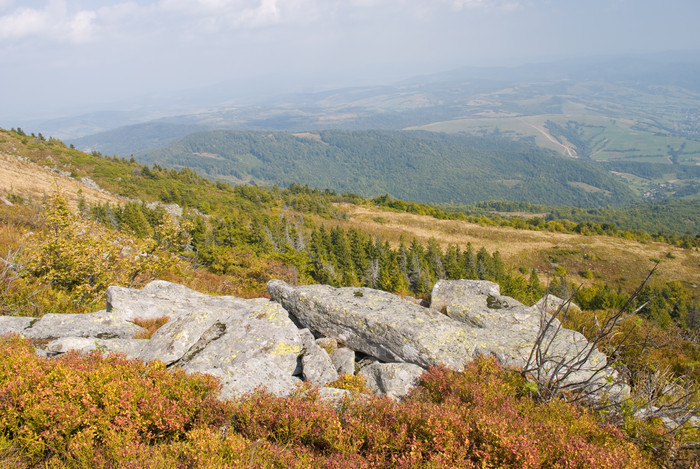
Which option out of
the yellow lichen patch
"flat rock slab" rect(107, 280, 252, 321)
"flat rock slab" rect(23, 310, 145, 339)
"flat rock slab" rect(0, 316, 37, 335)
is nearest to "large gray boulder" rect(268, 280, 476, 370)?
the yellow lichen patch

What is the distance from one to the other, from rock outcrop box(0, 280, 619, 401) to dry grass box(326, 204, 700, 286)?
5792 cm

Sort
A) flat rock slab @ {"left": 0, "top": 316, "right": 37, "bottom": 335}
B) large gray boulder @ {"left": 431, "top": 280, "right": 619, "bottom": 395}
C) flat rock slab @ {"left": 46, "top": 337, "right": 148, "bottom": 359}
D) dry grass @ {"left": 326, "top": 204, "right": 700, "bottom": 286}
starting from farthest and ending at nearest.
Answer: dry grass @ {"left": 326, "top": 204, "right": 700, "bottom": 286}
flat rock slab @ {"left": 0, "top": 316, "right": 37, "bottom": 335}
flat rock slab @ {"left": 46, "top": 337, "right": 148, "bottom": 359}
large gray boulder @ {"left": 431, "top": 280, "right": 619, "bottom": 395}

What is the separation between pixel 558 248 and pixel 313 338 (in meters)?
76.3

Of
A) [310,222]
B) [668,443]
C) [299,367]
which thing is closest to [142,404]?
[299,367]

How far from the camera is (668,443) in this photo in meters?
5.53

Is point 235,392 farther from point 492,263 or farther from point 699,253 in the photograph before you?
point 699,253

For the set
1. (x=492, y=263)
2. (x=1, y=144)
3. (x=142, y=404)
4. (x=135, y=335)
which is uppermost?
(x=1, y=144)

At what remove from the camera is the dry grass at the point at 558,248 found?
208 ft

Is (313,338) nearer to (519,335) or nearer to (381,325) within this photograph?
(381,325)

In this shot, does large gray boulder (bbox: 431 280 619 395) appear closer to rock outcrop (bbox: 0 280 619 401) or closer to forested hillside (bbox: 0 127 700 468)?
rock outcrop (bbox: 0 280 619 401)

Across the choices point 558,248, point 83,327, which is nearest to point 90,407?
point 83,327

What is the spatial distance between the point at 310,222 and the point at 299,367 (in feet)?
215

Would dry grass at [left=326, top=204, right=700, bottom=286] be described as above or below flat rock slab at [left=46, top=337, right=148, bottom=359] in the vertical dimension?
below

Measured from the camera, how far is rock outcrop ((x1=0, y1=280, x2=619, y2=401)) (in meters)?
7.92
